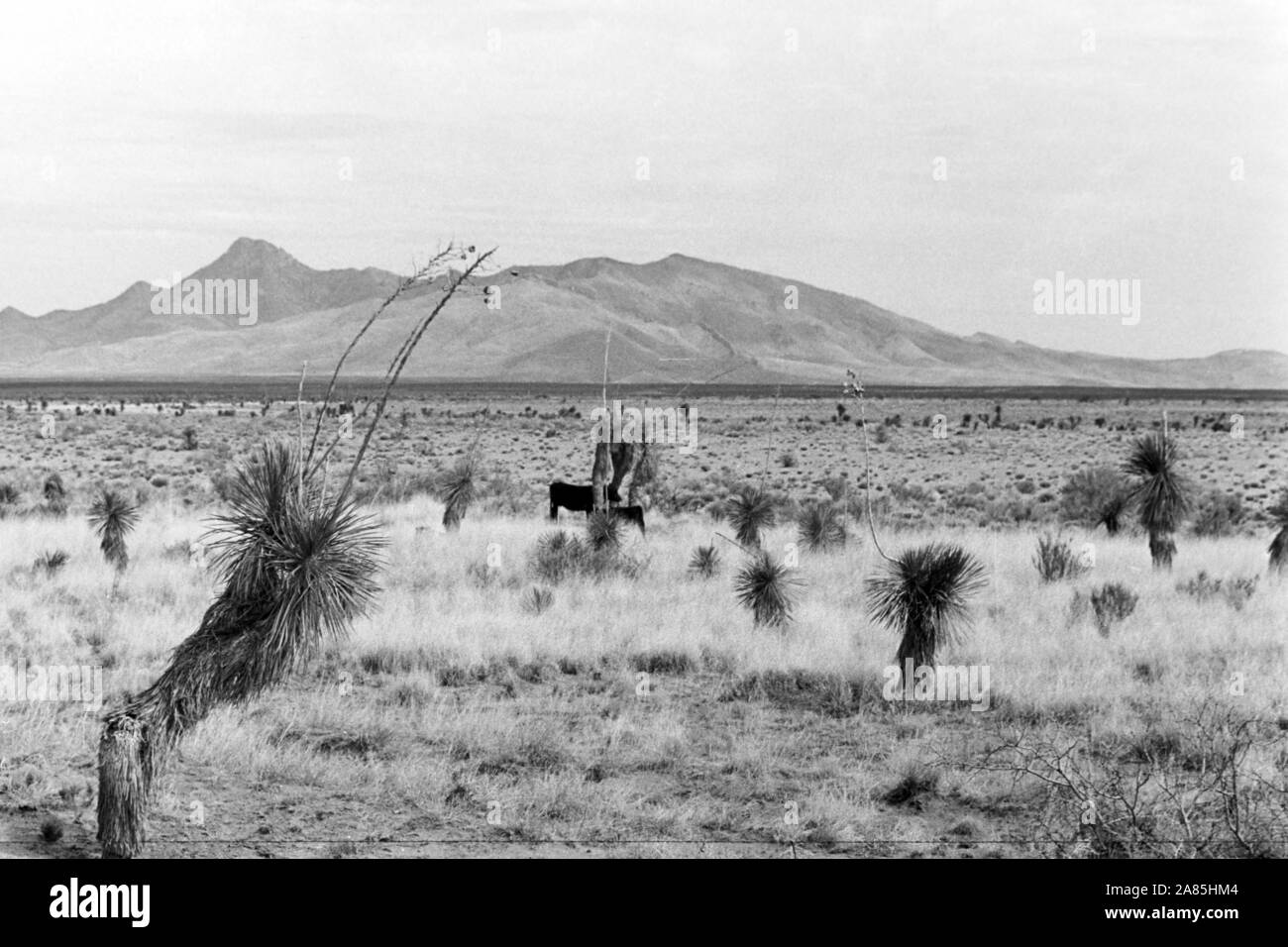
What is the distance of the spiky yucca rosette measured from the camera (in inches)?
277

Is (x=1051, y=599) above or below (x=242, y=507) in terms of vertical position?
below

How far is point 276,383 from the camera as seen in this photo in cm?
13588

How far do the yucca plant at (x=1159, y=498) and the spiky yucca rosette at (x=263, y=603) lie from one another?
1204 cm

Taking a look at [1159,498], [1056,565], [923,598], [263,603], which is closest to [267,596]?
[263,603]

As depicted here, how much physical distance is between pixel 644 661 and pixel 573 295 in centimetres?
18062

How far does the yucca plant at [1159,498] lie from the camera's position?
16719 millimetres

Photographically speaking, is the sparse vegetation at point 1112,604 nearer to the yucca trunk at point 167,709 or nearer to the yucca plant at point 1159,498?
the yucca plant at point 1159,498

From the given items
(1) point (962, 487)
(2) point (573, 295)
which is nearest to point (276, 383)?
(2) point (573, 295)

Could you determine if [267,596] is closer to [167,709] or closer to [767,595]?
[167,709]

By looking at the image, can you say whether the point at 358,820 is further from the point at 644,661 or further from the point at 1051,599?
the point at 1051,599

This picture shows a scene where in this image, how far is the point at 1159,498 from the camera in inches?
659

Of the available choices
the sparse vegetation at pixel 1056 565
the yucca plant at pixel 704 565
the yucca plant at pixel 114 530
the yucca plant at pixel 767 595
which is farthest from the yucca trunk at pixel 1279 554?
the yucca plant at pixel 114 530

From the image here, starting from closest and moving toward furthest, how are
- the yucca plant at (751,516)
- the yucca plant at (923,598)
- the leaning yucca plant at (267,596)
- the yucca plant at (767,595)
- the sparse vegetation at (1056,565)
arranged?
the leaning yucca plant at (267,596)
the yucca plant at (923,598)
the yucca plant at (767,595)
the sparse vegetation at (1056,565)
the yucca plant at (751,516)

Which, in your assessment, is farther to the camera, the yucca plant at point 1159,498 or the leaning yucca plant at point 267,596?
the yucca plant at point 1159,498
